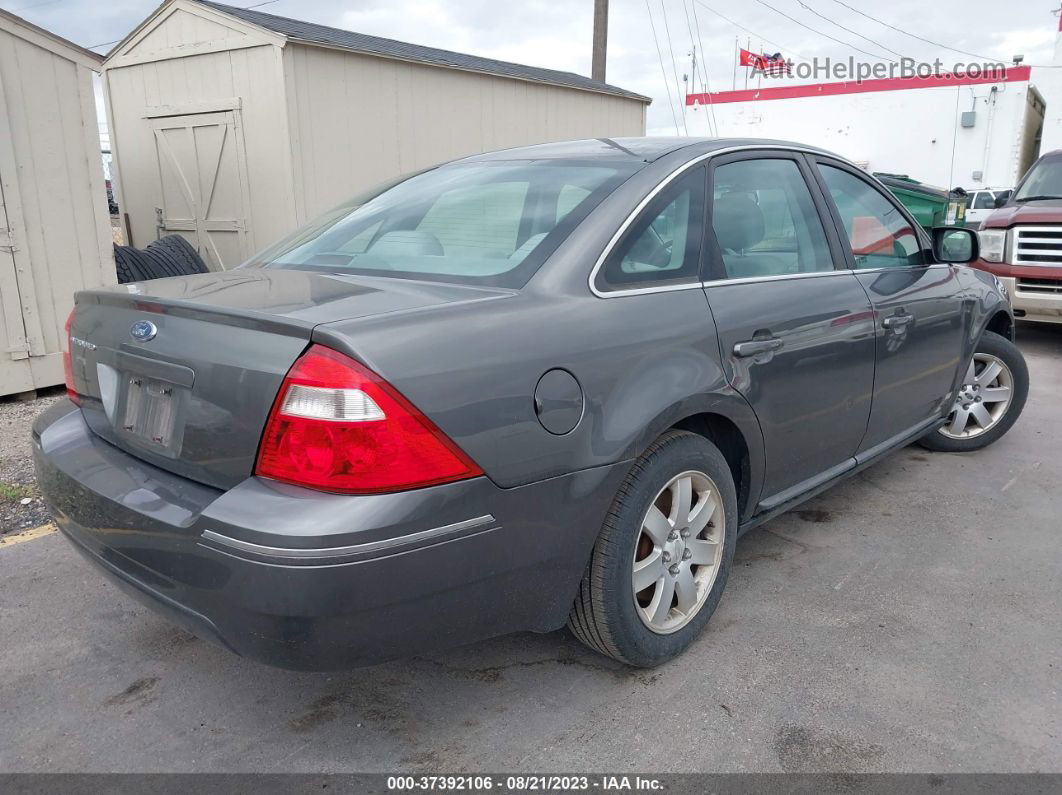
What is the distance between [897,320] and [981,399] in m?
1.66

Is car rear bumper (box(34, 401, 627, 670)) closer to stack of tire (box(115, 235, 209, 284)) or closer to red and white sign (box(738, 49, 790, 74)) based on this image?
stack of tire (box(115, 235, 209, 284))

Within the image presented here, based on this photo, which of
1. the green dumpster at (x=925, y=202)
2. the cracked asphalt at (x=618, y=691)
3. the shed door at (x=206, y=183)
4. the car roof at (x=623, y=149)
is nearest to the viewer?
the cracked asphalt at (x=618, y=691)

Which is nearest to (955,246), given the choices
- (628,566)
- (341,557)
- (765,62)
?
(628,566)

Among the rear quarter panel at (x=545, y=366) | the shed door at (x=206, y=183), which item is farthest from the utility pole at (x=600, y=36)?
the rear quarter panel at (x=545, y=366)

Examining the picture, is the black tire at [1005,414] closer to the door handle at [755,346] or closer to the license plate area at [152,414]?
the door handle at [755,346]

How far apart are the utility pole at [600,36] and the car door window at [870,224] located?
1233cm

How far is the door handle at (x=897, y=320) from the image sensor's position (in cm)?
342

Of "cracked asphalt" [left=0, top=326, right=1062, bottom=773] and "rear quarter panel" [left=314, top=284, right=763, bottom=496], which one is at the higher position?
"rear quarter panel" [left=314, top=284, right=763, bottom=496]

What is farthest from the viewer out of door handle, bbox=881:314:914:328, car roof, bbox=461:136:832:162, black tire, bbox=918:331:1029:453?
black tire, bbox=918:331:1029:453

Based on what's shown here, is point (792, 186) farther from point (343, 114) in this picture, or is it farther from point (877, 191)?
point (343, 114)

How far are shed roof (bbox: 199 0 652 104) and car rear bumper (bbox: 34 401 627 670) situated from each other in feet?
21.4

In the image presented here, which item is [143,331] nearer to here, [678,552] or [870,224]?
[678,552]

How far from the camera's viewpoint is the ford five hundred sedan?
187 centimetres

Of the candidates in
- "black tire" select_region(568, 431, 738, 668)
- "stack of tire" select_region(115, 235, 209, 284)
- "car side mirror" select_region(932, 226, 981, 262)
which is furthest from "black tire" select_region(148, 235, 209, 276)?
"black tire" select_region(568, 431, 738, 668)
